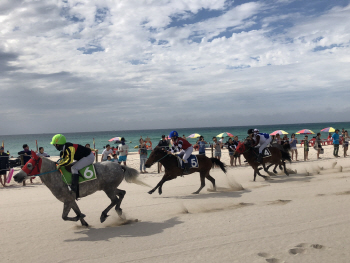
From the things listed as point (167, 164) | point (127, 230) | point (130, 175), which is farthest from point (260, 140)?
point (127, 230)

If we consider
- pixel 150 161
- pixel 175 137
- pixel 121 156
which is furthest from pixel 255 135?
pixel 121 156

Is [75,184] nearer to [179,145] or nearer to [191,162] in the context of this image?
[179,145]

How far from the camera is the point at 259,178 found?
1341 centimetres

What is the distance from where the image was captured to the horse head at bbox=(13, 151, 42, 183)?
621 centimetres

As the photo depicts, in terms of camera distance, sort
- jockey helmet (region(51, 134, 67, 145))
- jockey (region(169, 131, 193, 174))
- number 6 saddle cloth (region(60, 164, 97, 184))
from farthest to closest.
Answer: jockey (region(169, 131, 193, 174)) → number 6 saddle cloth (region(60, 164, 97, 184)) → jockey helmet (region(51, 134, 67, 145))

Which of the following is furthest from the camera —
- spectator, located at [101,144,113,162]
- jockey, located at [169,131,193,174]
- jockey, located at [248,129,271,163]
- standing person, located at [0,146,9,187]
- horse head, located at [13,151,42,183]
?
spectator, located at [101,144,113,162]

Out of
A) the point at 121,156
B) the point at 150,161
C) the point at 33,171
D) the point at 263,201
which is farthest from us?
the point at 121,156

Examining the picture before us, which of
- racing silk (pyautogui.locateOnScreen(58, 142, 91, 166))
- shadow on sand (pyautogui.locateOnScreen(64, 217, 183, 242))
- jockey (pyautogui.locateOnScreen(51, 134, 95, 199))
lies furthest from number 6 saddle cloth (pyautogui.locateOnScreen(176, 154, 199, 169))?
racing silk (pyautogui.locateOnScreen(58, 142, 91, 166))

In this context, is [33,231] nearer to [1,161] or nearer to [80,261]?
[80,261]

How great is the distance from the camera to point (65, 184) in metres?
6.74

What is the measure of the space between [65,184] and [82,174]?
1.32ft

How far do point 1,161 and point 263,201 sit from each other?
35.7 feet

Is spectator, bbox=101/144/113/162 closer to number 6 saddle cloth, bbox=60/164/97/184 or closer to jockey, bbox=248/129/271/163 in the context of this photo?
jockey, bbox=248/129/271/163

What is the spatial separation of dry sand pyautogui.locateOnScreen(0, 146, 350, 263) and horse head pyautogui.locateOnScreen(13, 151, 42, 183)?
3.99ft
